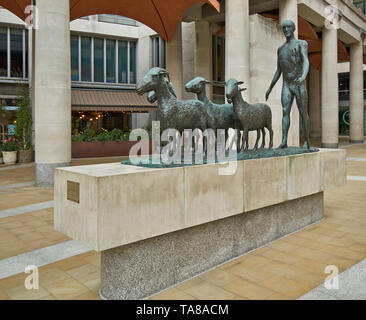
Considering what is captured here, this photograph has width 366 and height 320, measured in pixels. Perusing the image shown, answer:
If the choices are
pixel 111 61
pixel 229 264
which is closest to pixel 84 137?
pixel 111 61

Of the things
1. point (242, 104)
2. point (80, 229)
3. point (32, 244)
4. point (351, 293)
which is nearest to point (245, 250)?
point (351, 293)

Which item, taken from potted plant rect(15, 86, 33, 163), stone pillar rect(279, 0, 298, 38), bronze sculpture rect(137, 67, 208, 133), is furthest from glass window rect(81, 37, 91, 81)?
bronze sculpture rect(137, 67, 208, 133)

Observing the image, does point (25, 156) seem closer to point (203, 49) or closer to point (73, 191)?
point (203, 49)

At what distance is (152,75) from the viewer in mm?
4805

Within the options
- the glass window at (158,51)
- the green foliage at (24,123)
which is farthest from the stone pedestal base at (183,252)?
the glass window at (158,51)

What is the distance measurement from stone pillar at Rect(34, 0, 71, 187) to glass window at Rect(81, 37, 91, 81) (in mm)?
19442

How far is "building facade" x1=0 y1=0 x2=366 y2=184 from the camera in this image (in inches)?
459

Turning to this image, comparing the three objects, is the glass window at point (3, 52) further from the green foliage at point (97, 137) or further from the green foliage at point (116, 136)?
the green foliage at point (116, 136)

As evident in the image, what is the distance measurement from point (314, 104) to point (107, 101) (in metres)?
26.3

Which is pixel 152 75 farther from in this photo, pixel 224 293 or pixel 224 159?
pixel 224 293

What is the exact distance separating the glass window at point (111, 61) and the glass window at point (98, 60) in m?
0.58

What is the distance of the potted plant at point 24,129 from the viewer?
1945cm
